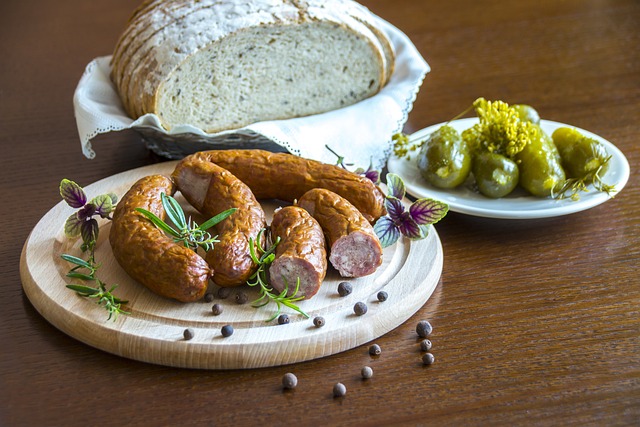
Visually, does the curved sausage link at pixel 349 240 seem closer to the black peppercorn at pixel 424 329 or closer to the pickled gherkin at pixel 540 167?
the black peppercorn at pixel 424 329

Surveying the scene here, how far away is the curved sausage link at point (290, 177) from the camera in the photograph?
2115 millimetres

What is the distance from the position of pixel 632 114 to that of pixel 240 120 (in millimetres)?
1422

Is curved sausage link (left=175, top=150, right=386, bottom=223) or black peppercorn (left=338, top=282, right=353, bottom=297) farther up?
curved sausage link (left=175, top=150, right=386, bottom=223)

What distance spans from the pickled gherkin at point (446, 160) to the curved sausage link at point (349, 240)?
445 millimetres

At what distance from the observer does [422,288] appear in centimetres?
191

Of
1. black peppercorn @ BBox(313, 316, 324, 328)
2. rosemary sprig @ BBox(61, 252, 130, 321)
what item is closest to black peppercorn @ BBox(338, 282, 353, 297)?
black peppercorn @ BBox(313, 316, 324, 328)

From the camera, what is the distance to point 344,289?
1878mm

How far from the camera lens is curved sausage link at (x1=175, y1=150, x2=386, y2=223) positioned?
6.94 ft

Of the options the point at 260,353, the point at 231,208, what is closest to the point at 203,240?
the point at 231,208

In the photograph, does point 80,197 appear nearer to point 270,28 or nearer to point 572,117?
point 270,28

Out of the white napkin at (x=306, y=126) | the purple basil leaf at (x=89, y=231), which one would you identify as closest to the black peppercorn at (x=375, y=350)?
the purple basil leaf at (x=89, y=231)

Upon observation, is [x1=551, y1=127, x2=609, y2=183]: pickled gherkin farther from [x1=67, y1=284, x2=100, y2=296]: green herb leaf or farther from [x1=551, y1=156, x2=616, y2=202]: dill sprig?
[x1=67, y1=284, x2=100, y2=296]: green herb leaf

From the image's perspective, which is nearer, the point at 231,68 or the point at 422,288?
the point at 422,288

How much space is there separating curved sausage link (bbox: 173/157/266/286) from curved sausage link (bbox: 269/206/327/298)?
0.08 meters
